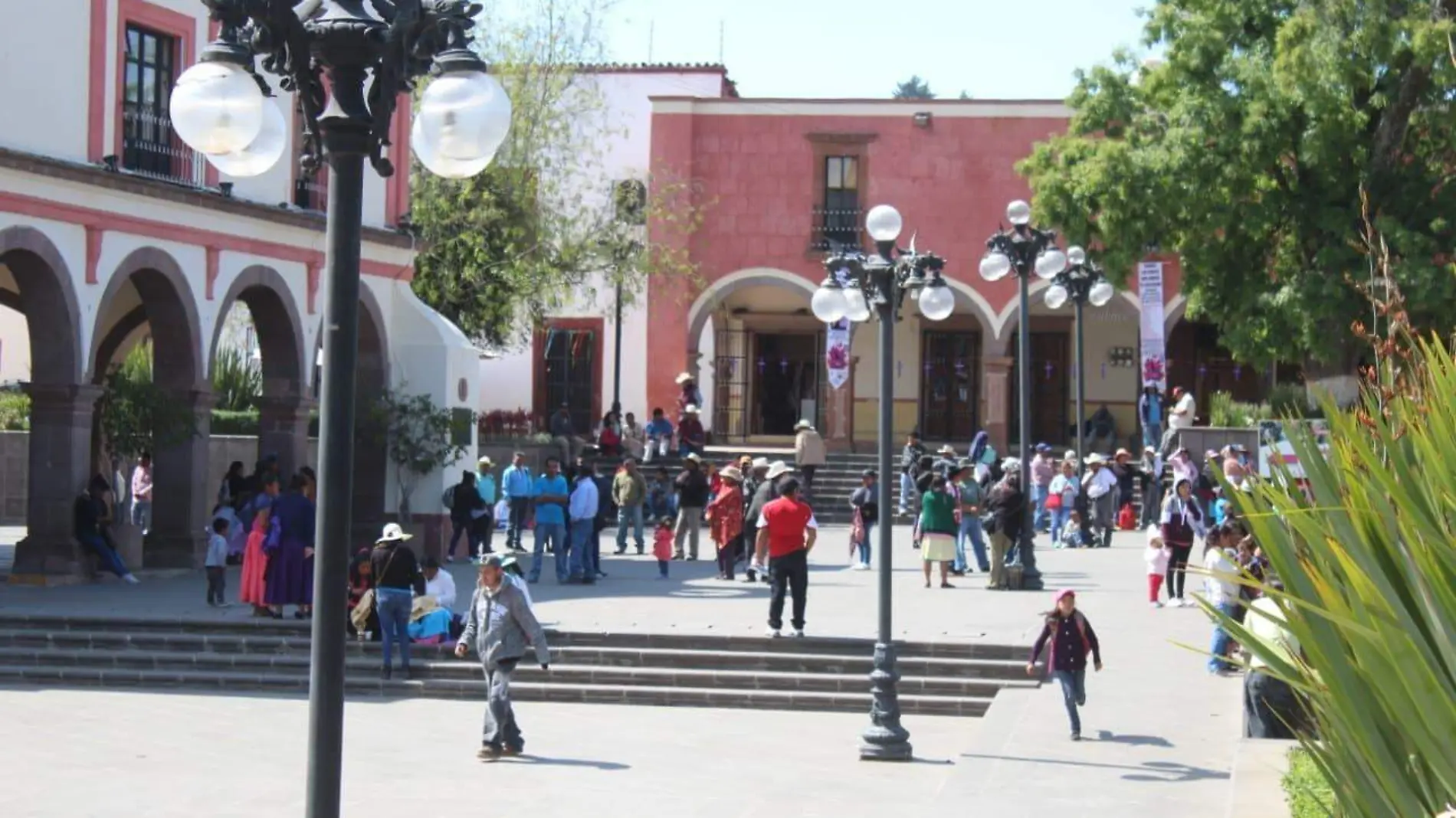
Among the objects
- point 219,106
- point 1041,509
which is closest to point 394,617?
point 219,106

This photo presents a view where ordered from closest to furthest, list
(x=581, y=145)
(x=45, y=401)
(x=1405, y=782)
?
(x=1405, y=782)
(x=45, y=401)
(x=581, y=145)

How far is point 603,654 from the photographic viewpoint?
1861 centimetres

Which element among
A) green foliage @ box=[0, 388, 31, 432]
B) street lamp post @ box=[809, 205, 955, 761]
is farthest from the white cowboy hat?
green foliage @ box=[0, 388, 31, 432]

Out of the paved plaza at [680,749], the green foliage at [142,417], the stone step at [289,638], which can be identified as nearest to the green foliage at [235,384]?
the green foliage at [142,417]

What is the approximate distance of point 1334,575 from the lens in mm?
3965

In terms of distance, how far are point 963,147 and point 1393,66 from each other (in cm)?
1198

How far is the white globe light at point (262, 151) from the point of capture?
686 centimetres

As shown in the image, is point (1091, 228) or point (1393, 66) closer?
point (1393, 66)

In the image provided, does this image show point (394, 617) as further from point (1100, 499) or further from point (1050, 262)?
point (1100, 499)

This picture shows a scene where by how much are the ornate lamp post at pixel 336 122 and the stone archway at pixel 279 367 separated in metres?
19.2

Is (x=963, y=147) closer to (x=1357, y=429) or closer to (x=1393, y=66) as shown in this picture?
(x=1393, y=66)

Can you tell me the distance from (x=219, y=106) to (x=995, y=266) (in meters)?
15.3

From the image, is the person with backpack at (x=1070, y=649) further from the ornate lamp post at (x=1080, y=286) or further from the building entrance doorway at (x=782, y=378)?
the building entrance doorway at (x=782, y=378)

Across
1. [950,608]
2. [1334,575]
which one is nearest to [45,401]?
[950,608]
